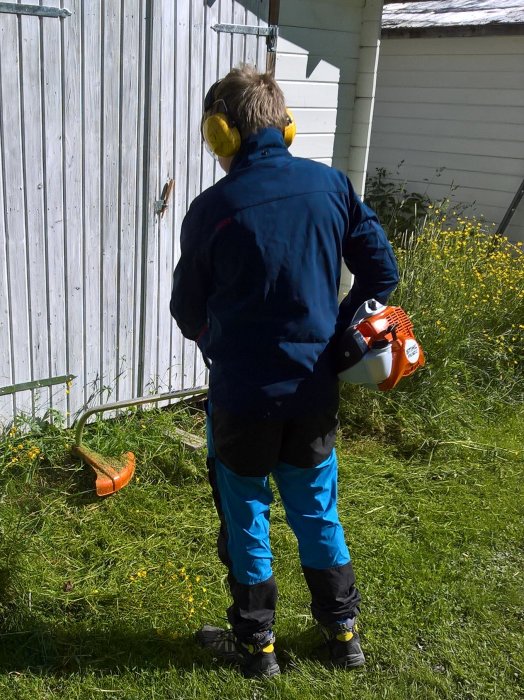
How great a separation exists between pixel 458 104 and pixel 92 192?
22.1 ft

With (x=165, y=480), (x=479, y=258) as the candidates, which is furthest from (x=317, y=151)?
(x=165, y=480)

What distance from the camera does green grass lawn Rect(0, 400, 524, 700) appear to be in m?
2.74

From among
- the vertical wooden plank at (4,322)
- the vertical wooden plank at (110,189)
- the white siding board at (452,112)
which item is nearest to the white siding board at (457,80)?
the white siding board at (452,112)

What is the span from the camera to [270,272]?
7.40 ft

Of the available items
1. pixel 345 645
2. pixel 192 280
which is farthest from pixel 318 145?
pixel 345 645

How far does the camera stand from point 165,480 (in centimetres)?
406

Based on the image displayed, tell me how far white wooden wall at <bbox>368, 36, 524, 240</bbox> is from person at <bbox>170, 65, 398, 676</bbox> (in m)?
7.15

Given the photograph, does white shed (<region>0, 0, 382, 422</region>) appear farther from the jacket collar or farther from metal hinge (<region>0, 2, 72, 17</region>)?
the jacket collar

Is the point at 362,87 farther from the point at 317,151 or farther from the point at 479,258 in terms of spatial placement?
the point at 479,258

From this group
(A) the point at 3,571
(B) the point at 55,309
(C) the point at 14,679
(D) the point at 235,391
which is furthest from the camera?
(B) the point at 55,309

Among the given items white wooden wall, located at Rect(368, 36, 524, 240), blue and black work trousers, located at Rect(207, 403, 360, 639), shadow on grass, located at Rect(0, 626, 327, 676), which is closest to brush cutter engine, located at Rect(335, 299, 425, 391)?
blue and black work trousers, located at Rect(207, 403, 360, 639)

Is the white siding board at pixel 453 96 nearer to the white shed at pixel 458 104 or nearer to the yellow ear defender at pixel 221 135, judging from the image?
the white shed at pixel 458 104

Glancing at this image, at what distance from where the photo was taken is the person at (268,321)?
2.26m

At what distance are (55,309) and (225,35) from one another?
76.3 inches
